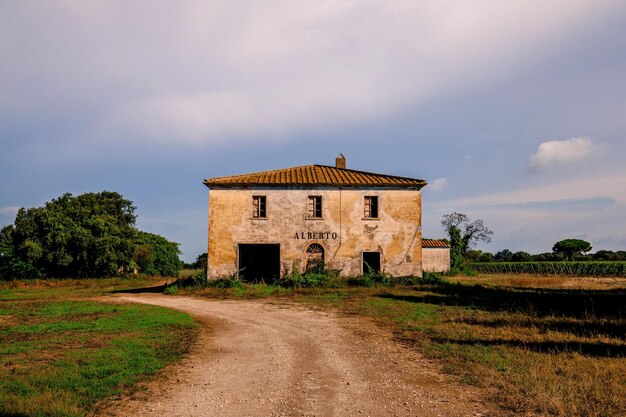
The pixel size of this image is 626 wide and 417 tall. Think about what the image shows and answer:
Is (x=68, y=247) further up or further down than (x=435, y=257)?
further up

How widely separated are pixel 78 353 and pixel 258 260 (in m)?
19.3

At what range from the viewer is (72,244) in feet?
124

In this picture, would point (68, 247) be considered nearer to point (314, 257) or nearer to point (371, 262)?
point (314, 257)

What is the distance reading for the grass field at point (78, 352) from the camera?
6305 mm

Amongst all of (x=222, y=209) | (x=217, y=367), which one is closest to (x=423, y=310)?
(x=217, y=367)

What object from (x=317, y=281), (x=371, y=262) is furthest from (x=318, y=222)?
(x=371, y=262)

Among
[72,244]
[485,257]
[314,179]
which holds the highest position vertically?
[314,179]

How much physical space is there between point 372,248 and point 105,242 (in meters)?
26.3

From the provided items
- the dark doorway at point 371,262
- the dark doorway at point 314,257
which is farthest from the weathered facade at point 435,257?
the dark doorway at point 314,257

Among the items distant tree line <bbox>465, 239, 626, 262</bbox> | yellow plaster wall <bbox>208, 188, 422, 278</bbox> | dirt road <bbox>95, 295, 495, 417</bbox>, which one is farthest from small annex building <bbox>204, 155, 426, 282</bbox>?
distant tree line <bbox>465, 239, 626, 262</bbox>

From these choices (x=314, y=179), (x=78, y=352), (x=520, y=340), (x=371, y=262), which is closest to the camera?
(x=78, y=352)

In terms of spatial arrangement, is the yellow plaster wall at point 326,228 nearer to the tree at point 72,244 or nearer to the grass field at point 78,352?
the grass field at point 78,352

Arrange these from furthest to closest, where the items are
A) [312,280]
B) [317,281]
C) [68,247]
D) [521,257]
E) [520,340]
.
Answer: [521,257]
[68,247]
[317,281]
[312,280]
[520,340]

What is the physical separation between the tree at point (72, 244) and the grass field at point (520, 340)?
24355mm
